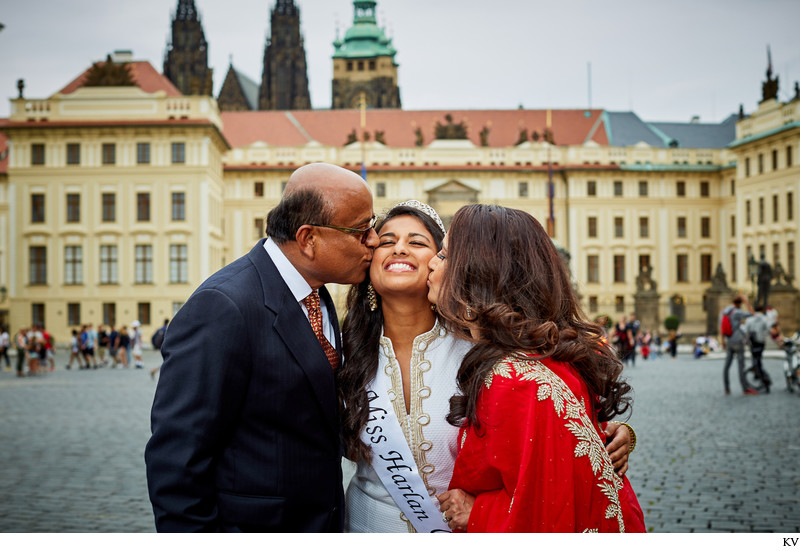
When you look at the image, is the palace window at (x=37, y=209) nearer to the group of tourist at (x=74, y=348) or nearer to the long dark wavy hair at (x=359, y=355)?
the group of tourist at (x=74, y=348)

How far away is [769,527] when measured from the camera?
5.02 meters

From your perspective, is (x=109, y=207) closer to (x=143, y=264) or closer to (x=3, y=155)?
(x=143, y=264)

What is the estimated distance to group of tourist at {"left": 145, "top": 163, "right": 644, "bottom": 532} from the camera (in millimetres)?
1980

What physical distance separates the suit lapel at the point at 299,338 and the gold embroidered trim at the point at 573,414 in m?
0.47

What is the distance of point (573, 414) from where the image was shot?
1957 mm

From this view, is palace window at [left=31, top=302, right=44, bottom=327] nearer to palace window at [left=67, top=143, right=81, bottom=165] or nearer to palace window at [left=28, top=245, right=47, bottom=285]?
palace window at [left=28, top=245, right=47, bottom=285]

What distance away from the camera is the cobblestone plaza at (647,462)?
5434 mm

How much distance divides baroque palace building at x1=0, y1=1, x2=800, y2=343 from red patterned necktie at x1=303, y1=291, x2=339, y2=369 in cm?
3020

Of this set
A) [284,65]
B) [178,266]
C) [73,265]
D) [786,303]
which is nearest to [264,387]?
[786,303]

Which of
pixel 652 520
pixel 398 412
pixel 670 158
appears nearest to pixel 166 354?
pixel 398 412

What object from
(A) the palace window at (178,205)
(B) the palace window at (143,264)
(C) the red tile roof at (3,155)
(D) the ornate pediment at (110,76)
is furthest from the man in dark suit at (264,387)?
(C) the red tile roof at (3,155)

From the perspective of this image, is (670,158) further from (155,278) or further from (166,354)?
(166,354)
